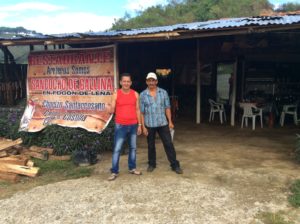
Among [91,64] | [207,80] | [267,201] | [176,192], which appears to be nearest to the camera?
[267,201]

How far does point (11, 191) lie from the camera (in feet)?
19.4

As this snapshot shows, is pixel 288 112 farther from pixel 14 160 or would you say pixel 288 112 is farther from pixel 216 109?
pixel 14 160

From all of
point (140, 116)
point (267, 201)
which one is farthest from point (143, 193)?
point (267, 201)

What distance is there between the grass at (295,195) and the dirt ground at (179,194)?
0.09 meters

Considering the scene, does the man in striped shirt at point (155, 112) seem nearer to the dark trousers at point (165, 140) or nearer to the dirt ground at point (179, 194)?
the dark trousers at point (165, 140)

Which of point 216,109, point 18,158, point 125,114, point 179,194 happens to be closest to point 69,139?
point 18,158

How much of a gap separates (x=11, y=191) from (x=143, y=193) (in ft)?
7.39

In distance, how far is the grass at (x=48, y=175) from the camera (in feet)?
19.7

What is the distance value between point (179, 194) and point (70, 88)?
4329 millimetres

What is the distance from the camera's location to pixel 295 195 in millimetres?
5133

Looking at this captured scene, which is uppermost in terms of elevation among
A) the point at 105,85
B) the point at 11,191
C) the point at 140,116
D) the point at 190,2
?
the point at 190,2

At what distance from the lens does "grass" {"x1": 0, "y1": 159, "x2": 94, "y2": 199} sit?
19.7 ft

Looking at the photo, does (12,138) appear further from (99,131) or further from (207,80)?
(207,80)

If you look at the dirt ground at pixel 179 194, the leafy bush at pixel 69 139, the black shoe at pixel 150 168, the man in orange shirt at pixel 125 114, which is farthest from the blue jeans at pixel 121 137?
the leafy bush at pixel 69 139
